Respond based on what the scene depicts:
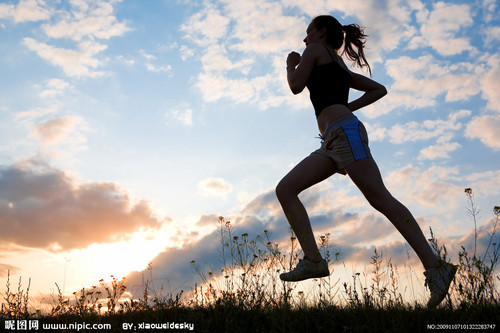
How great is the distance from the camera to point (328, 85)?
436 cm

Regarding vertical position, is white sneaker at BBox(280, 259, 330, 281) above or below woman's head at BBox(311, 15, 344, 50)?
below

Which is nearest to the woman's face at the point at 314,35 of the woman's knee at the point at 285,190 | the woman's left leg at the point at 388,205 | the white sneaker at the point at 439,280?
the woman's left leg at the point at 388,205

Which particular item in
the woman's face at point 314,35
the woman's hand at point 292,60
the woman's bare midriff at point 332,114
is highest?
the woman's face at point 314,35

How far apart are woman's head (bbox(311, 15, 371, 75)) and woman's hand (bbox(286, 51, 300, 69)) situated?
43 centimetres

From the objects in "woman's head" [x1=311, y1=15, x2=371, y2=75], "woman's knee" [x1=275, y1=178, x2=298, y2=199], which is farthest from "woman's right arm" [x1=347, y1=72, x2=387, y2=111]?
"woman's knee" [x1=275, y1=178, x2=298, y2=199]

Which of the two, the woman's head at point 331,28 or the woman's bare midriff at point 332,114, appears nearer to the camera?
the woman's bare midriff at point 332,114

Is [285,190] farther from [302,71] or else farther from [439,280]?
[439,280]

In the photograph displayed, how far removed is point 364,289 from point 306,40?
2.83m

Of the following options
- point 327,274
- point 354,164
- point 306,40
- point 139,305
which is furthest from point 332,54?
point 139,305

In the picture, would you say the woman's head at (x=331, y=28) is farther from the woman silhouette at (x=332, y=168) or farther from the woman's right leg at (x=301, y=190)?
the woman's right leg at (x=301, y=190)

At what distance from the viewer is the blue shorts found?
4148mm

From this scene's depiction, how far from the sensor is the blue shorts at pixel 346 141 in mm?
4148

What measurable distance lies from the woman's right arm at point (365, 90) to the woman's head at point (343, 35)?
0.26m

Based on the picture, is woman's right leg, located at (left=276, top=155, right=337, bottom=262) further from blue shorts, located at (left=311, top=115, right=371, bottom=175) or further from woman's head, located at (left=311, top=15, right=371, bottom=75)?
woman's head, located at (left=311, top=15, right=371, bottom=75)
